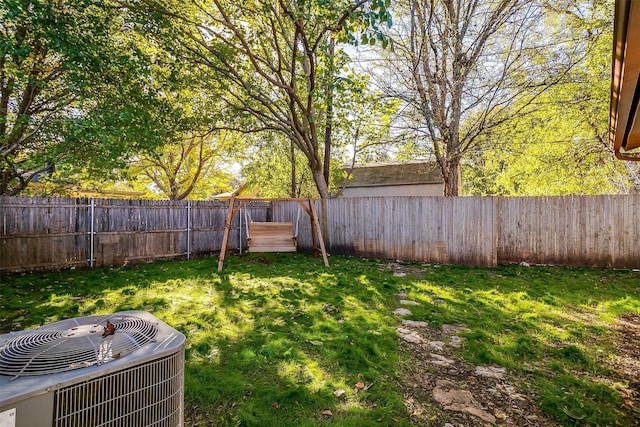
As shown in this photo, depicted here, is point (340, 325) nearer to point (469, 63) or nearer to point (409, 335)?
point (409, 335)

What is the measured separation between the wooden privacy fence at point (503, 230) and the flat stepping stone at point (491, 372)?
4.98 meters

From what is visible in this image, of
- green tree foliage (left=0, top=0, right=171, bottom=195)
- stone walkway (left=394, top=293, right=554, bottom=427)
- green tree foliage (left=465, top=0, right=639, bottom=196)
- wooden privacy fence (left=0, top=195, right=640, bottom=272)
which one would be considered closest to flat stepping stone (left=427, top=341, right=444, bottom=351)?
stone walkway (left=394, top=293, right=554, bottom=427)

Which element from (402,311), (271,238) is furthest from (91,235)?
(402,311)

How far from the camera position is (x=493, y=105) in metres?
7.69

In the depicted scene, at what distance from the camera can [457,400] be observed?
7.41ft

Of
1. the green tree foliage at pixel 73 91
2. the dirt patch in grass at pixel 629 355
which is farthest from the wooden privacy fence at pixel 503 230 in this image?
the green tree foliage at pixel 73 91

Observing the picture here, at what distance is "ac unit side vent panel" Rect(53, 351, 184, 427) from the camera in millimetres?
995

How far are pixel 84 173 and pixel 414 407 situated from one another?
889 cm

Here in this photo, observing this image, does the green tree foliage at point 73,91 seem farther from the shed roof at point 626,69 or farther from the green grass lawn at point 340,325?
the shed roof at point 626,69

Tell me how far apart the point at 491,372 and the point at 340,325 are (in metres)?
1.50

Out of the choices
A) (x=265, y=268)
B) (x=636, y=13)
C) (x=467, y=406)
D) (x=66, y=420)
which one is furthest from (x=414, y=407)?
(x=265, y=268)

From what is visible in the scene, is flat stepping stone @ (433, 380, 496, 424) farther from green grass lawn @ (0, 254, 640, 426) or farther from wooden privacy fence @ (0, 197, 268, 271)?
wooden privacy fence @ (0, 197, 268, 271)

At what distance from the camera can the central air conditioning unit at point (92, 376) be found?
94cm

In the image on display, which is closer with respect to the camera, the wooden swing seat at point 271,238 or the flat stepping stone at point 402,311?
the flat stepping stone at point 402,311
